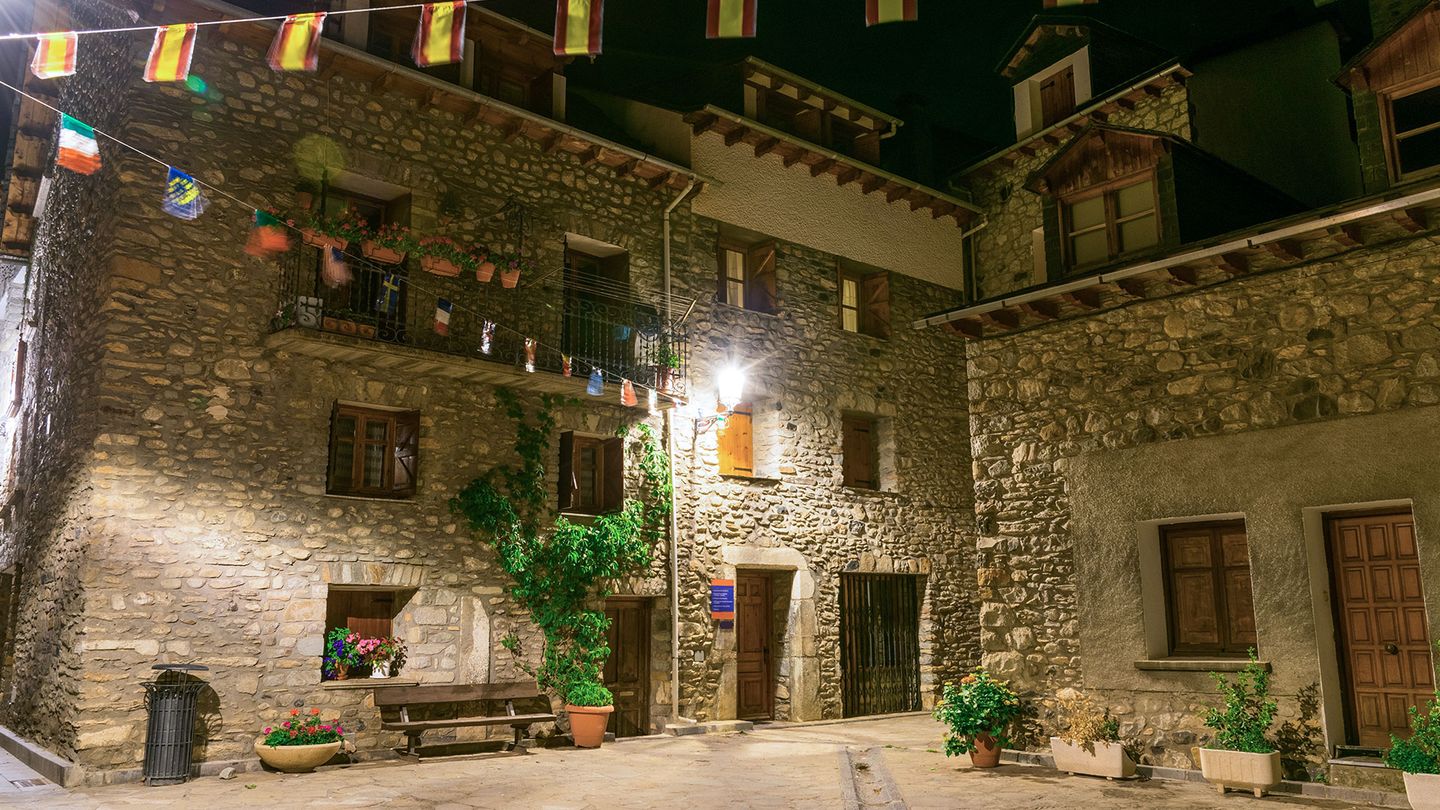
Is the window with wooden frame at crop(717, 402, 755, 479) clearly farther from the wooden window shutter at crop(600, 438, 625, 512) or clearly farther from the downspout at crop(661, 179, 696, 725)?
the wooden window shutter at crop(600, 438, 625, 512)

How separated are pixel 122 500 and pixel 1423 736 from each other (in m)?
10.4

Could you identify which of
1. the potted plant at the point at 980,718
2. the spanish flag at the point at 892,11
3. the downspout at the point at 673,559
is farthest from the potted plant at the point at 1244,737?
the downspout at the point at 673,559

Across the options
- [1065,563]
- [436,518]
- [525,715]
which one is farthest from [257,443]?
[1065,563]

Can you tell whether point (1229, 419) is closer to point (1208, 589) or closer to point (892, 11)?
point (1208, 589)

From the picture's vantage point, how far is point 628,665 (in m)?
12.7

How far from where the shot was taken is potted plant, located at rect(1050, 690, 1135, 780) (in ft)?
28.4

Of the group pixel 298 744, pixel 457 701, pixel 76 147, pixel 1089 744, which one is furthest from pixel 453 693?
pixel 1089 744

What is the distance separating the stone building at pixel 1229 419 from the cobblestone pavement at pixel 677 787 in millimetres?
1087

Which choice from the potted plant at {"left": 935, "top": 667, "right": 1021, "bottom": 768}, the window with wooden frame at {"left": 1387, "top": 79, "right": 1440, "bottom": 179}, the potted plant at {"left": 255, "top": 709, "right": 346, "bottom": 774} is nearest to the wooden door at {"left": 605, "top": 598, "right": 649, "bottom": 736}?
the potted plant at {"left": 255, "top": 709, "right": 346, "bottom": 774}

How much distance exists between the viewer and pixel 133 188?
9664 millimetres

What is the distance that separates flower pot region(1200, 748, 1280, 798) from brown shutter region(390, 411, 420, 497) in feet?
26.1

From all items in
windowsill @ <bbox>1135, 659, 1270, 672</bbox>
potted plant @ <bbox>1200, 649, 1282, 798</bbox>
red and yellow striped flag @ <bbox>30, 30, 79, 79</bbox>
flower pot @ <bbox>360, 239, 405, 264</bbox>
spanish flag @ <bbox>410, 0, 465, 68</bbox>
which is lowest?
potted plant @ <bbox>1200, 649, 1282, 798</bbox>

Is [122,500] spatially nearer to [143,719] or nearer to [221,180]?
[143,719]

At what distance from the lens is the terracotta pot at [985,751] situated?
934cm
